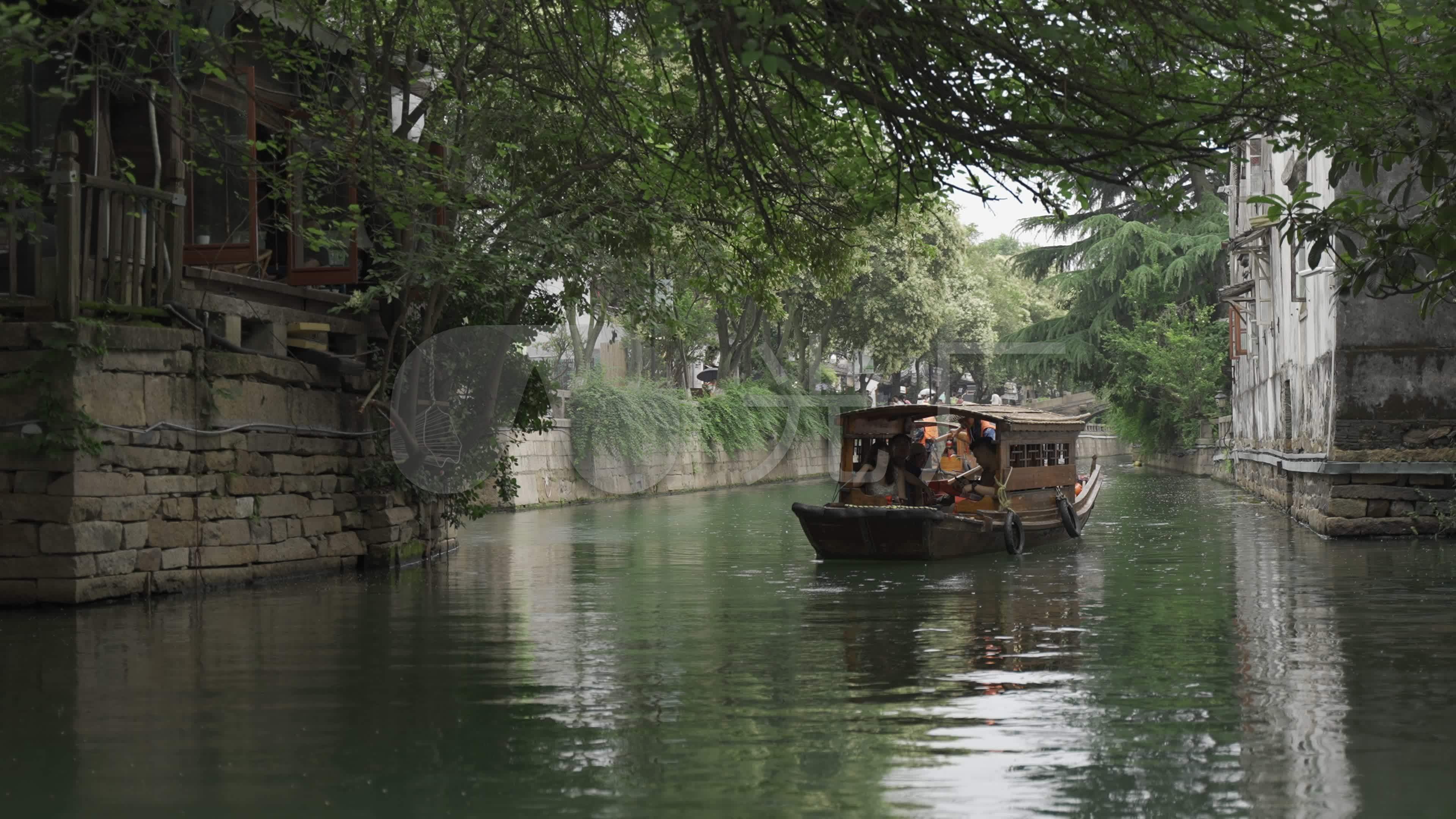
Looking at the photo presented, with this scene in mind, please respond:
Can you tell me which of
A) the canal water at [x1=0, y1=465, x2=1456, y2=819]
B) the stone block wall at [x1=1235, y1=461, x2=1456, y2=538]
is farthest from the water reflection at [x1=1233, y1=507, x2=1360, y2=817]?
the stone block wall at [x1=1235, y1=461, x2=1456, y2=538]

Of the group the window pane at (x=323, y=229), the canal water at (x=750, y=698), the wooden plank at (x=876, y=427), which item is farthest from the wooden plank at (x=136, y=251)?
the wooden plank at (x=876, y=427)

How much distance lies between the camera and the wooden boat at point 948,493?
18.2 meters

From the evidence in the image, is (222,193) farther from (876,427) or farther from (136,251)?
(876,427)

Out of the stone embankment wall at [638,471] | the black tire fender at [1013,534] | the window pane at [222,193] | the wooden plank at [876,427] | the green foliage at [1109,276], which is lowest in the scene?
the black tire fender at [1013,534]

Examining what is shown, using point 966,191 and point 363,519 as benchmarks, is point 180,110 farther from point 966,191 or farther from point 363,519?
point 966,191

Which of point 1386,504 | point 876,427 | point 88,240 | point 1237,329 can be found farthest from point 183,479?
point 1237,329

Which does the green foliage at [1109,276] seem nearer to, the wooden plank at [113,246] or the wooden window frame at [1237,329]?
the wooden window frame at [1237,329]

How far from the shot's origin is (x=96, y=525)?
12695 mm

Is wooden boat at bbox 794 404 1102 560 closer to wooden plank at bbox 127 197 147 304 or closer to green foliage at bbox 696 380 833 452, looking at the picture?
wooden plank at bbox 127 197 147 304

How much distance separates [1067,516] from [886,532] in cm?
443

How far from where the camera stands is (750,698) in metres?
8.54

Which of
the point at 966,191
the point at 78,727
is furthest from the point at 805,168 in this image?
the point at 78,727

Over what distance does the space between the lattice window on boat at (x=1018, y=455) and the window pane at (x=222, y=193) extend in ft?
32.4

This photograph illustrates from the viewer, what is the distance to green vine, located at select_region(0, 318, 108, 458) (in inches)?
489
